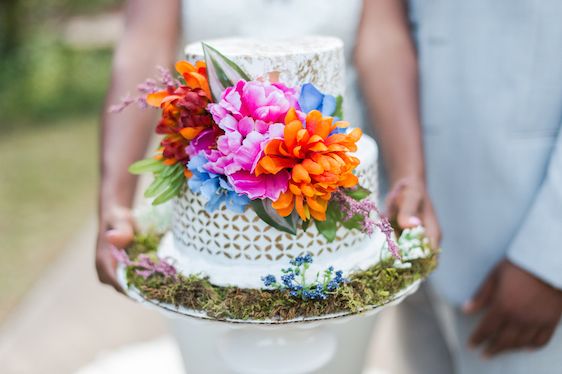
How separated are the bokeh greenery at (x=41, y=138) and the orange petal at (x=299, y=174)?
2.45 metres

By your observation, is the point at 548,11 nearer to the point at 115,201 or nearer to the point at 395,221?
the point at 395,221

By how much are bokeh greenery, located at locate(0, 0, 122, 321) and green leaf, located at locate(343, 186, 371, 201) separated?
7.85 feet

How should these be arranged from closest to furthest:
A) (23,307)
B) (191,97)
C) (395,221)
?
1. (191,97)
2. (395,221)
3. (23,307)

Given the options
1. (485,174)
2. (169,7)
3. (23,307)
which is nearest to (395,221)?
(485,174)

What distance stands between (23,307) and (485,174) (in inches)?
92.1

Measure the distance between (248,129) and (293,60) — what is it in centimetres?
19

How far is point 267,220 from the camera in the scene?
116cm

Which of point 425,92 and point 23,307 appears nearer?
point 425,92

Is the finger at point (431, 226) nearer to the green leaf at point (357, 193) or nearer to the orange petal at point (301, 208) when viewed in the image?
the green leaf at point (357, 193)

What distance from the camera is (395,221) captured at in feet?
4.67

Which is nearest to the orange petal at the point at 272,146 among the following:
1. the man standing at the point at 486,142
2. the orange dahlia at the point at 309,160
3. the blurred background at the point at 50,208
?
the orange dahlia at the point at 309,160

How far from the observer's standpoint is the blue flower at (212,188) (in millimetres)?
1134

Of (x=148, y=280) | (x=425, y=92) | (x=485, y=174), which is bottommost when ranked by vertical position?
(x=148, y=280)

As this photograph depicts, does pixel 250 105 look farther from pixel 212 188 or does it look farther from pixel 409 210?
pixel 409 210
